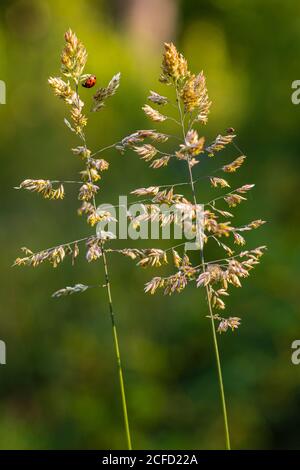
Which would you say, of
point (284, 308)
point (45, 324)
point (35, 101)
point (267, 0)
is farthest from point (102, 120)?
point (267, 0)

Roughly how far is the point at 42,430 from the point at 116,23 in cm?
422

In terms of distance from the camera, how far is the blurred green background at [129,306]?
4328 millimetres

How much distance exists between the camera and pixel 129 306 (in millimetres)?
4742

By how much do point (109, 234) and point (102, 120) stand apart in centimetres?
435

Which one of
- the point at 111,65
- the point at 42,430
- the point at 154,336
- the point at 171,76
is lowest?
the point at 42,430

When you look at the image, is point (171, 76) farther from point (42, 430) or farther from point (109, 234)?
point (42, 430)

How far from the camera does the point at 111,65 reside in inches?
235

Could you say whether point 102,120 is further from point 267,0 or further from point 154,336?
point 267,0

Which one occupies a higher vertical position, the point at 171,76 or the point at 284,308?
the point at 171,76

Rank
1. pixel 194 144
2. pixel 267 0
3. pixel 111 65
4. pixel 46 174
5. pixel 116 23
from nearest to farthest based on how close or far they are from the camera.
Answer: pixel 194 144, pixel 46 174, pixel 111 65, pixel 116 23, pixel 267 0

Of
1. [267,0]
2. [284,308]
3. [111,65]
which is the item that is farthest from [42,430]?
[267,0]

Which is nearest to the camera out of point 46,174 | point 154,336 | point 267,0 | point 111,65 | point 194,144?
point 194,144

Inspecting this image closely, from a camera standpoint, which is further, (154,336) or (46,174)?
(46,174)

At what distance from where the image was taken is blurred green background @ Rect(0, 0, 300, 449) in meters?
4.33
